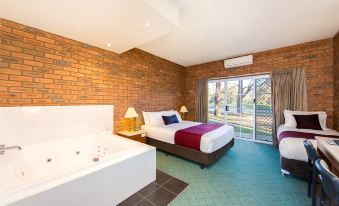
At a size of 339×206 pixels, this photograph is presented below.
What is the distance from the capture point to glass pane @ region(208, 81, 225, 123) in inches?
189

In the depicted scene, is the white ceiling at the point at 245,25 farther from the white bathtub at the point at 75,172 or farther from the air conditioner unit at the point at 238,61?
the white bathtub at the point at 75,172

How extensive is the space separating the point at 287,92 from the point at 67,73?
475 cm

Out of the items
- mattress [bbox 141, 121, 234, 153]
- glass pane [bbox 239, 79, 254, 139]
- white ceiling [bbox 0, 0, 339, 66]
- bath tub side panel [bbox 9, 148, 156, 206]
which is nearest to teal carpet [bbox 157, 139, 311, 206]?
mattress [bbox 141, 121, 234, 153]

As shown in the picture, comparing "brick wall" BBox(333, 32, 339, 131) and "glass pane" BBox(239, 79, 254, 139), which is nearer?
"brick wall" BBox(333, 32, 339, 131)

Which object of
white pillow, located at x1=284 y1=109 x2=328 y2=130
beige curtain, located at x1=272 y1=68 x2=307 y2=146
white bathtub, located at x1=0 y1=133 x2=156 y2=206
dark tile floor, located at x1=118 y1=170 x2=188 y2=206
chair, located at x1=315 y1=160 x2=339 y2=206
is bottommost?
dark tile floor, located at x1=118 y1=170 x2=188 y2=206

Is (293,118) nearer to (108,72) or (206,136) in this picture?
(206,136)

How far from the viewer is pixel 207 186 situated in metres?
1.99

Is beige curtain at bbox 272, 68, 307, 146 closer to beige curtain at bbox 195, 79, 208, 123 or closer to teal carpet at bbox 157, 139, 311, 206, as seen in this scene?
teal carpet at bbox 157, 139, 311, 206

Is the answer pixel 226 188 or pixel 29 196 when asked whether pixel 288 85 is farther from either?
pixel 29 196

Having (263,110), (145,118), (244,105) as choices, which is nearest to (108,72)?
(145,118)

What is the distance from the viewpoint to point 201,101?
5.02 meters

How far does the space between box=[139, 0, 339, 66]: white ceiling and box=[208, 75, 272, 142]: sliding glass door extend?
102cm

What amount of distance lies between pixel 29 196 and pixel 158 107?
11.2 ft

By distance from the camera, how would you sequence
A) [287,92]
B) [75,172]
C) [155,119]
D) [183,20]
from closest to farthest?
[75,172]
[183,20]
[287,92]
[155,119]
